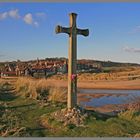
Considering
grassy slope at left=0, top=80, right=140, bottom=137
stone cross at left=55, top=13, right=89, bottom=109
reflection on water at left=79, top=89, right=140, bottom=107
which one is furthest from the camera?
reflection on water at left=79, top=89, right=140, bottom=107

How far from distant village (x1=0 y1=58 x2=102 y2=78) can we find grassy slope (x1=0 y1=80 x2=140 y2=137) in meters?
0.33

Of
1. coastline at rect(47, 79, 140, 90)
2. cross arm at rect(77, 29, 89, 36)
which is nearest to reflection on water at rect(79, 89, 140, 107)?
coastline at rect(47, 79, 140, 90)

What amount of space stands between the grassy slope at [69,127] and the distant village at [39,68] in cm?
33

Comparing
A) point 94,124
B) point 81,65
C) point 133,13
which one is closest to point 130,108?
point 94,124

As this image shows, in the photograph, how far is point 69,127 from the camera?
197 inches

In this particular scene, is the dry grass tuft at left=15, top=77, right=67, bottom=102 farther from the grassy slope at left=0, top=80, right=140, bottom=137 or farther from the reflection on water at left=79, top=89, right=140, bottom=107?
the reflection on water at left=79, top=89, right=140, bottom=107

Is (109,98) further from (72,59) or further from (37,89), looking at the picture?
(37,89)

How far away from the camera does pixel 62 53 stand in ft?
17.4

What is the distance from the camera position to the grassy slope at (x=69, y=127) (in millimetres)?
5000

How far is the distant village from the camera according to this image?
5.39m

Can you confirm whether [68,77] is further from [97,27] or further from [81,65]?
[97,27]

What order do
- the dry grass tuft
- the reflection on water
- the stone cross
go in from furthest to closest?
1. the dry grass tuft
2. the reflection on water
3. the stone cross

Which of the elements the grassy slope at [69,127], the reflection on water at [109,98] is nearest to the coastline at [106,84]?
the reflection on water at [109,98]

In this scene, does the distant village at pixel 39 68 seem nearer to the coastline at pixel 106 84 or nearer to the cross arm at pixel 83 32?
the coastline at pixel 106 84
